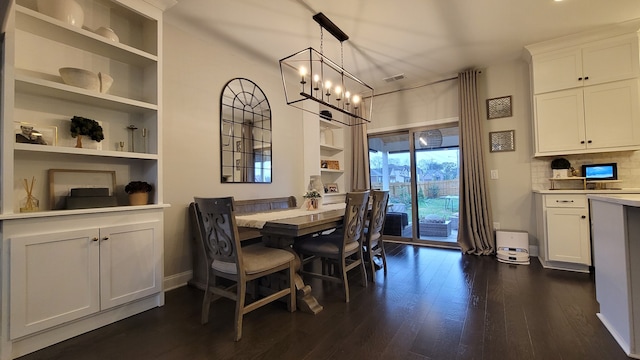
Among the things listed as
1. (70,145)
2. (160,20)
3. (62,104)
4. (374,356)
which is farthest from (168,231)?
(374,356)

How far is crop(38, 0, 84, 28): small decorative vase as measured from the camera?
1.86m

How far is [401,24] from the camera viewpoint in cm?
287

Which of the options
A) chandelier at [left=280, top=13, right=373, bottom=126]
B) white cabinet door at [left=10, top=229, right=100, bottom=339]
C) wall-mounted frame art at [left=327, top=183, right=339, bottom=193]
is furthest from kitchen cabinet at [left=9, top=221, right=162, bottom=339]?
wall-mounted frame art at [left=327, top=183, right=339, bottom=193]

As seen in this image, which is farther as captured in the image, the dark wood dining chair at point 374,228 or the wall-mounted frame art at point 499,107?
the wall-mounted frame art at point 499,107

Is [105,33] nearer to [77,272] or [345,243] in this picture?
[77,272]

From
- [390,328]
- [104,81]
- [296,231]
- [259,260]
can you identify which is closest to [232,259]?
[259,260]

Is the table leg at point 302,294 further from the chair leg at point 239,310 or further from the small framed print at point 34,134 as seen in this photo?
the small framed print at point 34,134

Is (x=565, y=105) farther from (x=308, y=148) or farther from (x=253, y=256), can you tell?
(x=253, y=256)

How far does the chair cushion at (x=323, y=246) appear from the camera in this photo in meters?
2.41

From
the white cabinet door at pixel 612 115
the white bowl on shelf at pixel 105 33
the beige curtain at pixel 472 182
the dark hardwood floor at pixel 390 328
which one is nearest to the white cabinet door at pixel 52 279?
the dark hardwood floor at pixel 390 328

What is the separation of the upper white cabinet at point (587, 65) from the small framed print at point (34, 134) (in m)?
4.90

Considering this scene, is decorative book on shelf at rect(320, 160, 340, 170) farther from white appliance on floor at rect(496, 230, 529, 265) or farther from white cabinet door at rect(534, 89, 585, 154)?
white cabinet door at rect(534, 89, 585, 154)

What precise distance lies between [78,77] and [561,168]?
5040 millimetres

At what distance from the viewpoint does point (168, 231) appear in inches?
105
